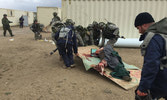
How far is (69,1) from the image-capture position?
7488 mm

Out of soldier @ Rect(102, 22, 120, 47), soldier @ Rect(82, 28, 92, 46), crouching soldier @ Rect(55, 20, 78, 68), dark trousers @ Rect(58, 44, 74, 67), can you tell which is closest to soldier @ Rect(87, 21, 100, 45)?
soldier @ Rect(82, 28, 92, 46)

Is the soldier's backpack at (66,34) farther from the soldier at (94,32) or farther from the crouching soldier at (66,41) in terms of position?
the soldier at (94,32)

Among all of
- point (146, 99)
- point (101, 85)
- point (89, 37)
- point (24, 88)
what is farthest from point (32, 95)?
point (89, 37)

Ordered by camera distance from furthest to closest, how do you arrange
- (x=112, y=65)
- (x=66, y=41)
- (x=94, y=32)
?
(x=94, y=32)
(x=66, y=41)
(x=112, y=65)

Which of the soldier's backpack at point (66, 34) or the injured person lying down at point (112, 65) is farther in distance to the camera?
the soldier's backpack at point (66, 34)

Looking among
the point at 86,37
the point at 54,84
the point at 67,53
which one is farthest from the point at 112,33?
the point at 54,84

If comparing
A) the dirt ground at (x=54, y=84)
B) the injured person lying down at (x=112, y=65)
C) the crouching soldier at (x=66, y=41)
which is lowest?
the dirt ground at (x=54, y=84)

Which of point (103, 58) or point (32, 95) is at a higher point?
point (103, 58)

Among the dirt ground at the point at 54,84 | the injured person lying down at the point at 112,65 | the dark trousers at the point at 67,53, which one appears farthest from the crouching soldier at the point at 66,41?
the injured person lying down at the point at 112,65

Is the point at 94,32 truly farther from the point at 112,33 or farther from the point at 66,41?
the point at 66,41

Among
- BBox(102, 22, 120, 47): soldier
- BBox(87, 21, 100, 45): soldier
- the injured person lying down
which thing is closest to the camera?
the injured person lying down

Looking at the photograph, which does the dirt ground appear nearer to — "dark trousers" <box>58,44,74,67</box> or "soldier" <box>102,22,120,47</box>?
"dark trousers" <box>58,44,74,67</box>

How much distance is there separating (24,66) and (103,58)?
2438 millimetres

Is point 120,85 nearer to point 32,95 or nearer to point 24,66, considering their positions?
point 32,95
